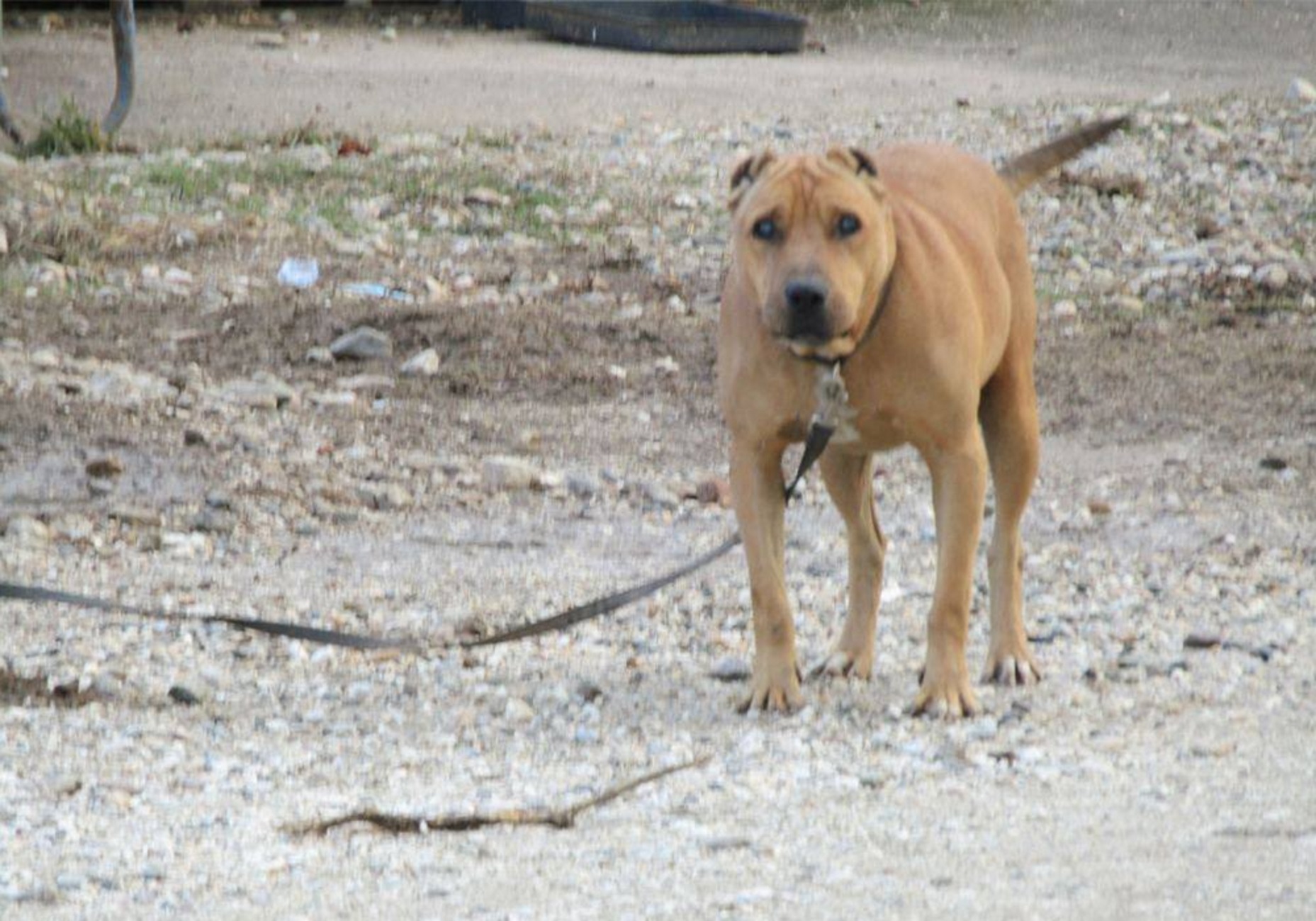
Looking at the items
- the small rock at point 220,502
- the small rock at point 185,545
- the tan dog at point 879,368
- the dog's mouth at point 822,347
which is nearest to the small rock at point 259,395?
the small rock at point 220,502

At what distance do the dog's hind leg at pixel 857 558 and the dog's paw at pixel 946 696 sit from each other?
40 centimetres

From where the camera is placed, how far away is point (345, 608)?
6.34 metres

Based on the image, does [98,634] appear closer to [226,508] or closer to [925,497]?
[226,508]

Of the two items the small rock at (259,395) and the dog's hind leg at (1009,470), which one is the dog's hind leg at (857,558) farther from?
the small rock at (259,395)

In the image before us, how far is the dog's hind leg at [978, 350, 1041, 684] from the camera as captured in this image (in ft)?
18.2

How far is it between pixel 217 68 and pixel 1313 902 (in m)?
13.3

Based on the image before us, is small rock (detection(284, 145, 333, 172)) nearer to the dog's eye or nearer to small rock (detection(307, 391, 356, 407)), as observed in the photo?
small rock (detection(307, 391, 356, 407))

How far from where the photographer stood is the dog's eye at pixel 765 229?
4820mm

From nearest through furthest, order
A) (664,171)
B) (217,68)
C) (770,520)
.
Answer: (770,520), (664,171), (217,68)

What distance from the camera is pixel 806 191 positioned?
4797 mm

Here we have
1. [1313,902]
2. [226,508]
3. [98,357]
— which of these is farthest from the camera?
[98,357]

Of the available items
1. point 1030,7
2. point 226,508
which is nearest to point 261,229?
point 226,508

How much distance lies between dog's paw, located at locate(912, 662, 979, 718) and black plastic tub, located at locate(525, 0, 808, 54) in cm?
1236

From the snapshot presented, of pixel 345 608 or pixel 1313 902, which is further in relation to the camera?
pixel 345 608
